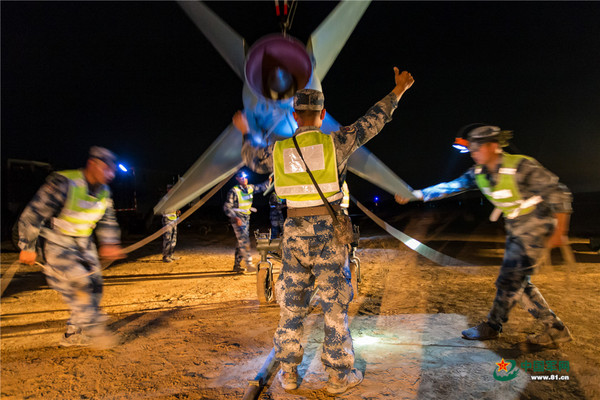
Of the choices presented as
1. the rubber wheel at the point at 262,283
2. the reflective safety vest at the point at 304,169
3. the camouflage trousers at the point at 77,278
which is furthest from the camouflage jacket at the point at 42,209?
the reflective safety vest at the point at 304,169

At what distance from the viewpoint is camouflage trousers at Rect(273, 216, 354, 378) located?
8.05ft

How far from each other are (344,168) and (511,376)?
2.11 metres

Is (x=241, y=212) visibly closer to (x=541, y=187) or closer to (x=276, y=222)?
(x=276, y=222)

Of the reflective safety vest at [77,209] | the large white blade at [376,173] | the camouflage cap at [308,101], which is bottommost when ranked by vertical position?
the reflective safety vest at [77,209]

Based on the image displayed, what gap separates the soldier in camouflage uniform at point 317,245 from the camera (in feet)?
8.03

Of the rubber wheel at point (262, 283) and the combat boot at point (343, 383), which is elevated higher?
the rubber wheel at point (262, 283)

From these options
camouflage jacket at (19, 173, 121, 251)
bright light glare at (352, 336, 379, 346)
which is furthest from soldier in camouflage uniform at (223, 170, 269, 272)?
bright light glare at (352, 336, 379, 346)

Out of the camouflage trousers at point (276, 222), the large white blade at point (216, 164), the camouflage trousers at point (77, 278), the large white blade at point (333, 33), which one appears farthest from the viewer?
the camouflage trousers at point (276, 222)

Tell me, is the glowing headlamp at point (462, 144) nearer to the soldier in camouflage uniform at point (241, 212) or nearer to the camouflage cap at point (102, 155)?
the camouflage cap at point (102, 155)

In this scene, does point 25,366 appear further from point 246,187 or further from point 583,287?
point 583,287

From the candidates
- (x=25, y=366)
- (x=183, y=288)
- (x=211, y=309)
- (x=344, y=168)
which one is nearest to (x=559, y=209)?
(x=344, y=168)

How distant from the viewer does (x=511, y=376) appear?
2.58m

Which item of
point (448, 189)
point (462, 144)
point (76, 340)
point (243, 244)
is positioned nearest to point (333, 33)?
point (462, 144)

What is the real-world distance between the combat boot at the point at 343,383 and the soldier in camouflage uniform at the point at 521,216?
1.44m
